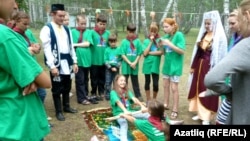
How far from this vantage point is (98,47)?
5918 millimetres

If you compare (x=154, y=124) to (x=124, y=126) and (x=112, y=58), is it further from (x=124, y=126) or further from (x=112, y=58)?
(x=112, y=58)

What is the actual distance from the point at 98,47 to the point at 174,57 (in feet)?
5.47

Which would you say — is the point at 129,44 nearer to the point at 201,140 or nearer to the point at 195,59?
the point at 195,59

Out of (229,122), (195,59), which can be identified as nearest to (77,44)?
(195,59)

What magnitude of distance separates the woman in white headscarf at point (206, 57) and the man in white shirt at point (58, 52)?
79.1 inches

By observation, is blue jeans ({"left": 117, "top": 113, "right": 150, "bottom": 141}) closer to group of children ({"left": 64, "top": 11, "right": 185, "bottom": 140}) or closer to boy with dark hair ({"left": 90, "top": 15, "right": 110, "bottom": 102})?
group of children ({"left": 64, "top": 11, "right": 185, "bottom": 140})

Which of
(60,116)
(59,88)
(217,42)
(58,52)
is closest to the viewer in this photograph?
(217,42)

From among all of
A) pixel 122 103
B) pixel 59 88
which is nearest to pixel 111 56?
pixel 59 88

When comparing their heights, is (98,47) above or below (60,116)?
above

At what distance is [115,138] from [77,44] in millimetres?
2435

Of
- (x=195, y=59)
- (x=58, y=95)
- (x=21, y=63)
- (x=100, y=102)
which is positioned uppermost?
(x=21, y=63)

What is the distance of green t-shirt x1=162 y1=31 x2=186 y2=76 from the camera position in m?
4.92

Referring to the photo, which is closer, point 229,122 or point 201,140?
point 201,140

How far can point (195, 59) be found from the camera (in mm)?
4832
